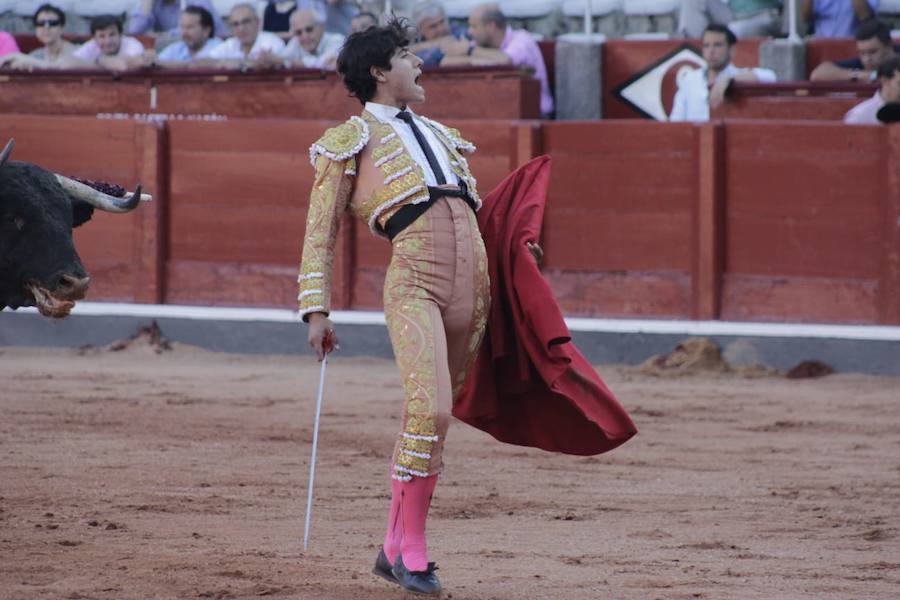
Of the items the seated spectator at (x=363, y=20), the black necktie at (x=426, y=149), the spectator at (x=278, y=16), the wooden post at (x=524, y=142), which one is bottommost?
the wooden post at (x=524, y=142)

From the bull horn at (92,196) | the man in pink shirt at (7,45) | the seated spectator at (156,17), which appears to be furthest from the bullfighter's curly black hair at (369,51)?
the seated spectator at (156,17)

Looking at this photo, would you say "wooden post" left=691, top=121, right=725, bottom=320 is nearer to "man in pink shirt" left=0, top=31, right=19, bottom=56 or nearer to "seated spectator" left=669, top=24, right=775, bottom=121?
"seated spectator" left=669, top=24, right=775, bottom=121

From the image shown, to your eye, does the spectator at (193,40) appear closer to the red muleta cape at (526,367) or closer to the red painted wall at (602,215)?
the red painted wall at (602,215)

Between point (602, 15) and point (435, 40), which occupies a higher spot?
point (435, 40)

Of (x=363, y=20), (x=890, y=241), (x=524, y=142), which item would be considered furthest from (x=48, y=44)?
(x=890, y=241)

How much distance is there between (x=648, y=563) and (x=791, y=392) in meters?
3.31

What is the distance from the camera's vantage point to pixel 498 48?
962 cm

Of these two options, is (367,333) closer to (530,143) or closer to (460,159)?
(530,143)

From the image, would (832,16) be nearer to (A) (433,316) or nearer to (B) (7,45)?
(B) (7,45)

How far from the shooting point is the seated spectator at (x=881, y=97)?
318 inches

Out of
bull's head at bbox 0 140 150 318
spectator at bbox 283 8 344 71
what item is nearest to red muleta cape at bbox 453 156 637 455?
bull's head at bbox 0 140 150 318

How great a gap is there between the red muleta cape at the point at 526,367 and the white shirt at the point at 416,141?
0.23m

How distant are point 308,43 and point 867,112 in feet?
10.2

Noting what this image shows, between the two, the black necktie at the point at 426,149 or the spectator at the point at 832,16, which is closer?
the black necktie at the point at 426,149
